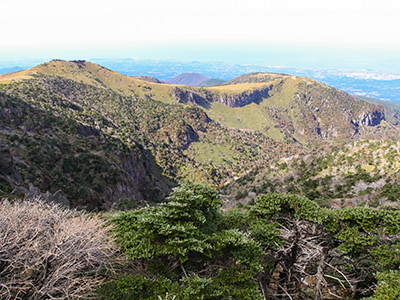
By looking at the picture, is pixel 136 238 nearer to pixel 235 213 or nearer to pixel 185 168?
pixel 235 213

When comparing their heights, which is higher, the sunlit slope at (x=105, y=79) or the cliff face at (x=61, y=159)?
the sunlit slope at (x=105, y=79)

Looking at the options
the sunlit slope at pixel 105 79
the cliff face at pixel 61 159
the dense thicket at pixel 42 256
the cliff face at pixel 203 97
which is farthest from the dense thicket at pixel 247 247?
the cliff face at pixel 203 97

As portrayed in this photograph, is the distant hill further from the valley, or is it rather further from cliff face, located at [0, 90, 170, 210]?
the valley

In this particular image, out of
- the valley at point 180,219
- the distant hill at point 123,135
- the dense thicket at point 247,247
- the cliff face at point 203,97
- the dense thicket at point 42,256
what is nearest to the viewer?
the dense thicket at point 42,256

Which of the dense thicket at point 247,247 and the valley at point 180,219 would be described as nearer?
the valley at point 180,219

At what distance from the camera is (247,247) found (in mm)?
A: 8133

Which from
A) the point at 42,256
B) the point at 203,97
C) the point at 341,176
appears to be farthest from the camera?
the point at 203,97

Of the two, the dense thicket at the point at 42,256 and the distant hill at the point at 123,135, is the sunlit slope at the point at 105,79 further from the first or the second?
the dense thicket at the point at 42,256

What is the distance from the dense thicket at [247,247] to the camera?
6908mm

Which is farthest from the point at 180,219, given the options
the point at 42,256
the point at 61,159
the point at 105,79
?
the point at 105,79

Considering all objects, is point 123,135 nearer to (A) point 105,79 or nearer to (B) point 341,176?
(B) point 341,176

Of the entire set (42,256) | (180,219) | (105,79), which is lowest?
(180,219)

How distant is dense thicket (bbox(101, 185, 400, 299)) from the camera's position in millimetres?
6908

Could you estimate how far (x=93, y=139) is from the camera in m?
53.9
